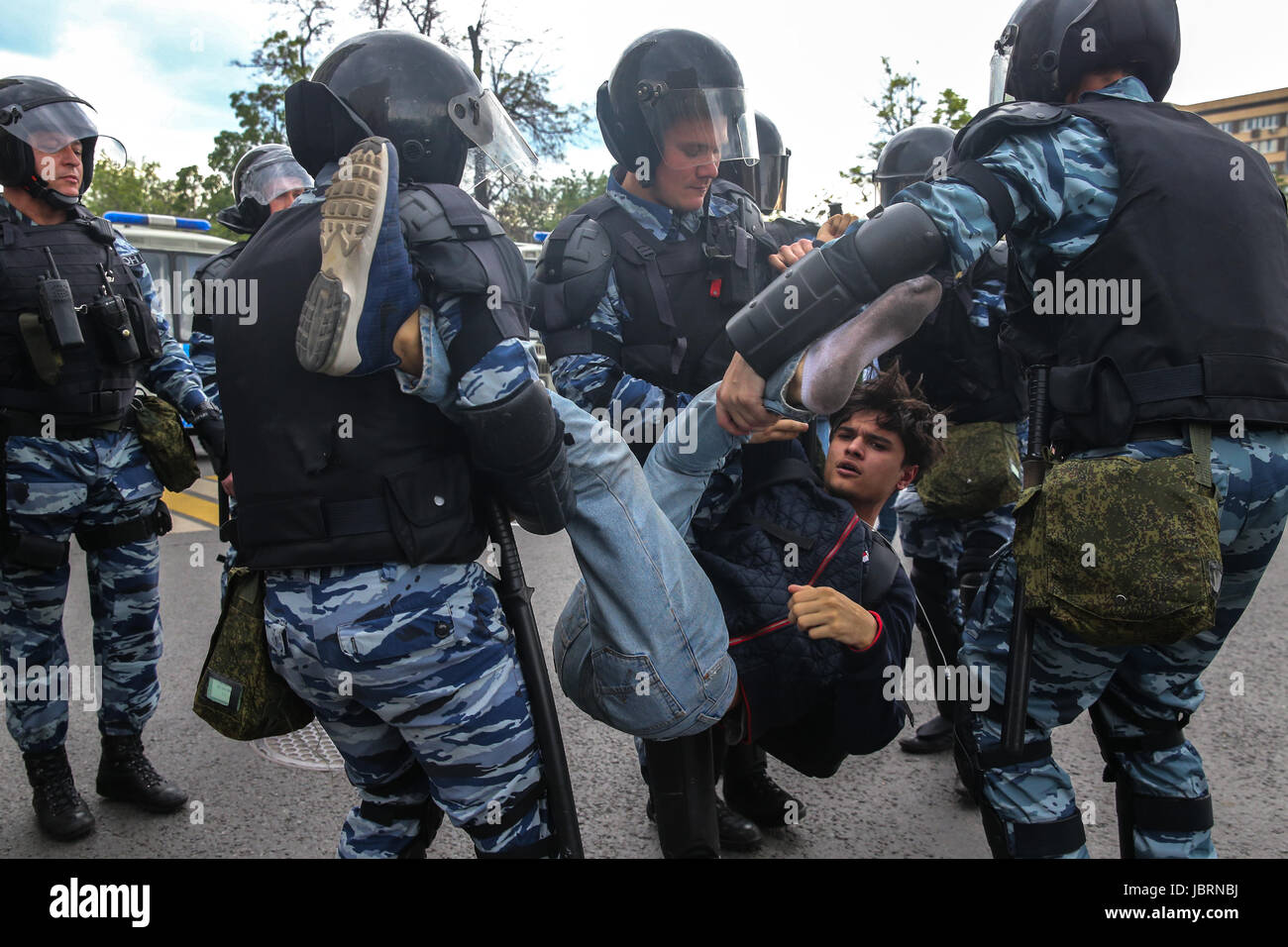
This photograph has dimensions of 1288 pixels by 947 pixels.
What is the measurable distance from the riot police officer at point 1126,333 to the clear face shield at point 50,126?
2456 mm

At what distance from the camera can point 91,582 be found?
3.25 m

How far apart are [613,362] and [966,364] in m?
1.34

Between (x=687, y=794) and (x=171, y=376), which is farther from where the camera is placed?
(x=171, y=376)

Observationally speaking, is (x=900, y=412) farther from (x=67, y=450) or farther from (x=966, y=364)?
(x=67, y=450)

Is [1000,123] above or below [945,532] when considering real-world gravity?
above

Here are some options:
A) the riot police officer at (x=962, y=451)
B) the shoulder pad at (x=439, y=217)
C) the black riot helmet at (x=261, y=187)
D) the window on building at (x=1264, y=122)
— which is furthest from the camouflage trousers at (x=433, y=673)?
the window on building at (x=1264, y=122)

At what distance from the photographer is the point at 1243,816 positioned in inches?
114

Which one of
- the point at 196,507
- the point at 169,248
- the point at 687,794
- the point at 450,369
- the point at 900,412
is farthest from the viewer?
the point at 169,248

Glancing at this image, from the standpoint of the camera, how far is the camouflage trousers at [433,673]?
1.70 metres

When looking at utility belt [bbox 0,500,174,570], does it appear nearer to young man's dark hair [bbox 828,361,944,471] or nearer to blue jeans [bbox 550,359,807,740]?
blue jeans [bbox 550,359,807,740]

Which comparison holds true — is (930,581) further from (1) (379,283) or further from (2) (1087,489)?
(1) (379,283)

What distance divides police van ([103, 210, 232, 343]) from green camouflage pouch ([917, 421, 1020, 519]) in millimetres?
9607

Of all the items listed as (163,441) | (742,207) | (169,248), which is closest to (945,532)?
(742,207)
